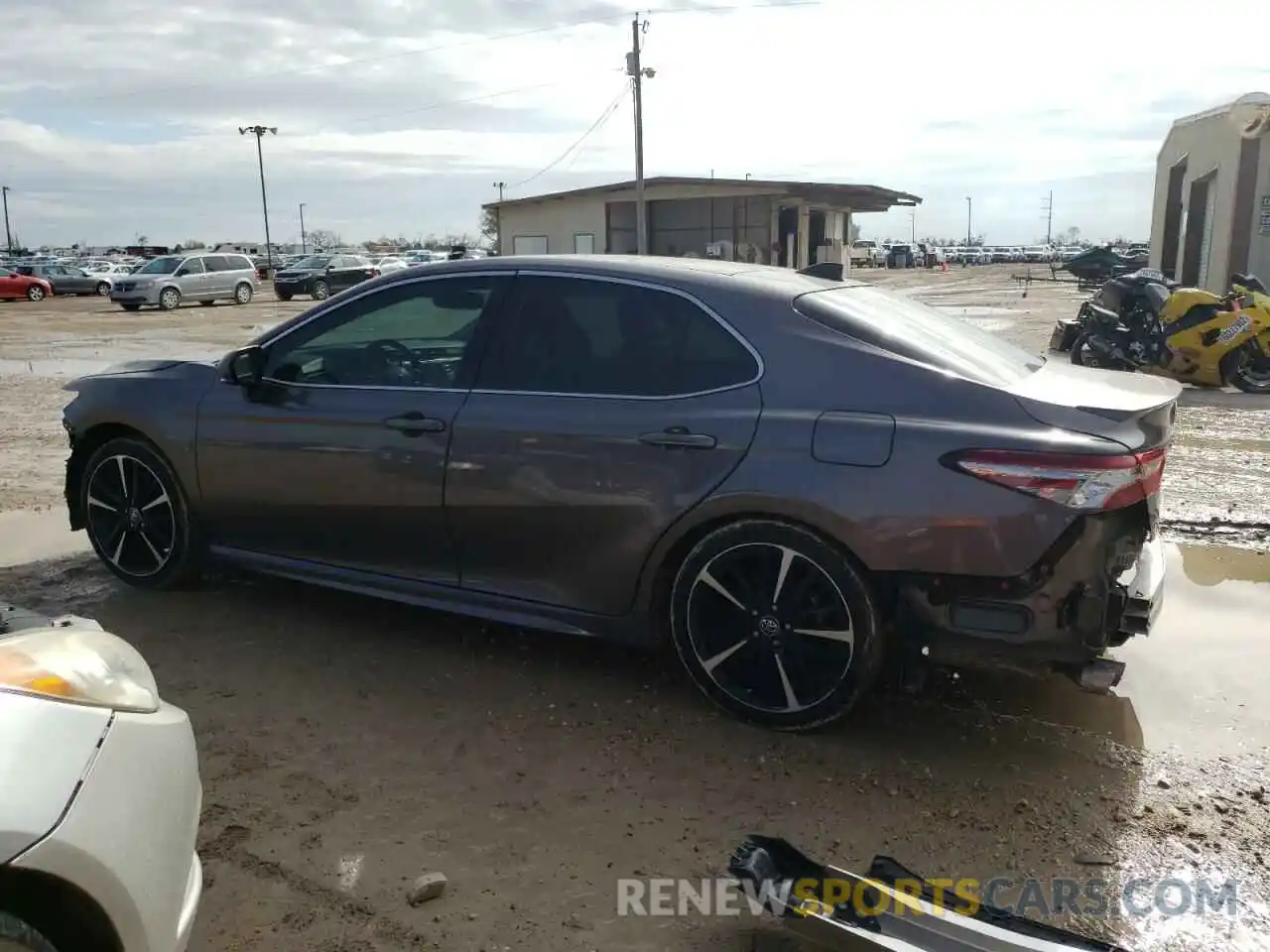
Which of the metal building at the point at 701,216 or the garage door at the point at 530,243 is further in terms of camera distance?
the garage door at the point at 530,243

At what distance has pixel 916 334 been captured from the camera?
12.8 feet

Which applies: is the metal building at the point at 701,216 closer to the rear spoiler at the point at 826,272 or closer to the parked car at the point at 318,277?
the parked car at the point at 318,277

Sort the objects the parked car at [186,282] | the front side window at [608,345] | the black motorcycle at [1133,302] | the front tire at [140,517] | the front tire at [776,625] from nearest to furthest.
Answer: the front tire at [776,625] → the front side window at [608,345] → the front tire at [140,517] → the black motorcycle at [1133,302] → the parked car at [186,282]

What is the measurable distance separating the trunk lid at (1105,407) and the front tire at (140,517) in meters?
3.64

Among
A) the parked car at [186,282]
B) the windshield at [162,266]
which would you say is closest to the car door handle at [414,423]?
the parked car at [186,282]

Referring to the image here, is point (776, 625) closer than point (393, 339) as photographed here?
Yes

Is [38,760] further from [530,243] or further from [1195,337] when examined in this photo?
[530,243]

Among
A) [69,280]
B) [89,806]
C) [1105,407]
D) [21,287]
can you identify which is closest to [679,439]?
[1105,407]

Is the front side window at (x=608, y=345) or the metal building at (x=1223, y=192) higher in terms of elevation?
the metal building at (x=1223, y=192)

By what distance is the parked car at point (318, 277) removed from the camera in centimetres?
3622

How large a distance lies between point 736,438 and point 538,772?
1307mm

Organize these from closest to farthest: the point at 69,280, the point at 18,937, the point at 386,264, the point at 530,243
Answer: the point at 18,937
the point at 530,243
the point at 69,280
the point at 386,264

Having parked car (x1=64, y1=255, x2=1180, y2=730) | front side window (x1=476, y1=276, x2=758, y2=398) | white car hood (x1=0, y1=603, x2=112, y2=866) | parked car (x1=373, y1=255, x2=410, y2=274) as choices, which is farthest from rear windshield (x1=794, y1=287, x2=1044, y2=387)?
parked car (x1=373, y1=255, x2=410, y2=274)

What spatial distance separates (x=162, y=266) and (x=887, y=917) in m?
34.6
